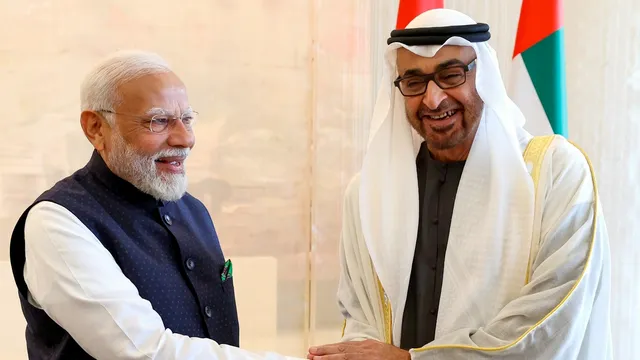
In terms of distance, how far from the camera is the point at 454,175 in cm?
216

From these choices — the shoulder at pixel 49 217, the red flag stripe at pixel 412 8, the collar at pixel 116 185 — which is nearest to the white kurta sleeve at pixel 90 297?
the shoulder at pixel 49 217

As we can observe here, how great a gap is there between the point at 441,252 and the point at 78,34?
216cm

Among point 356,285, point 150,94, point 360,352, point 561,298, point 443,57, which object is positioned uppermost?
point 443,57

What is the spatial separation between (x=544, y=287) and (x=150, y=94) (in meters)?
1.28

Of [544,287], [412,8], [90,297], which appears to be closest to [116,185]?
[90,297]

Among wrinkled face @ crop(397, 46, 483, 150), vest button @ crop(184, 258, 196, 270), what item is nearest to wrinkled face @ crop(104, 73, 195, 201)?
vest button @ crop(184, 258, 196, 270)

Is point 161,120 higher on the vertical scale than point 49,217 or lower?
higher

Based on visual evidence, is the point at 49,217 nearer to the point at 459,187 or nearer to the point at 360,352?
→ the point at 360,352

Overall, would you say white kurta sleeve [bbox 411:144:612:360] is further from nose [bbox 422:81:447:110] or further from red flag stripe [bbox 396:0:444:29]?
red flag stripe [bbox 396:0:444:29]

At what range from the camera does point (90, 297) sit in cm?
167

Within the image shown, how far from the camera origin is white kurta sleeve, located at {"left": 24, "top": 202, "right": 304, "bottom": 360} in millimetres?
1677

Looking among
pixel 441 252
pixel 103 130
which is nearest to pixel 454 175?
pixel 441 252

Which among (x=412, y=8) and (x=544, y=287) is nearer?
(x=544, y=287)

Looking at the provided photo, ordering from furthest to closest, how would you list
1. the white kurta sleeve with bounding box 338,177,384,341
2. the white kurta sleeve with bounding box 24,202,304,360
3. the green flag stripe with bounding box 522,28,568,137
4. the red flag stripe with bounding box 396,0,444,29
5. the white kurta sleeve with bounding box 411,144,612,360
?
the red flag stripe with bounding box 396,0,444,29
the green flag stripe with bounding box 522,28,568,137
the white kurta sleeve with bounding box 338,177,384,341
the white kurta sleeve with bounding box 411,144,612,360
the white kurta sleeve with bounding box 24,202,304,360
